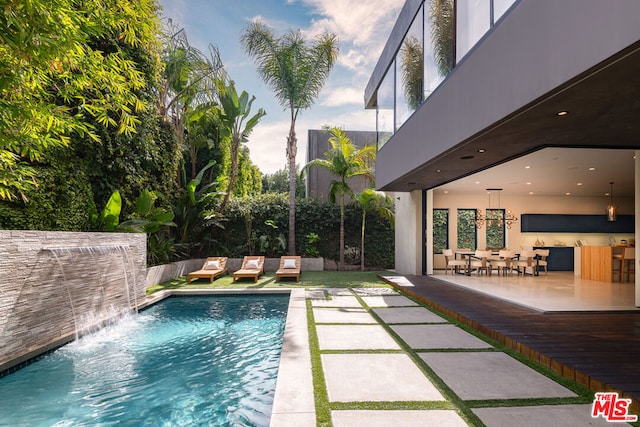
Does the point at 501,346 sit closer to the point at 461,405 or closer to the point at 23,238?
the point at 461,405

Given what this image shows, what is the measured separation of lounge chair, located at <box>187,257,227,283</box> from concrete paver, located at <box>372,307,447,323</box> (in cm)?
631

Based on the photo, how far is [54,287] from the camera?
5.48 metres

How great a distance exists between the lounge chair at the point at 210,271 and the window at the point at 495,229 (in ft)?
36.7

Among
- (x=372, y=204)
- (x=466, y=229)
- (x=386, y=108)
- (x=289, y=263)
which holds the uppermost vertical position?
(x=386, y=108)

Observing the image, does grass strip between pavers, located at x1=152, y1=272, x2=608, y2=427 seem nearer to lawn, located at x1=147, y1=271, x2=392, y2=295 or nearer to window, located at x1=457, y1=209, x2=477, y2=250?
lawn, located at x1=147, y1=271, x2=392, y2=295

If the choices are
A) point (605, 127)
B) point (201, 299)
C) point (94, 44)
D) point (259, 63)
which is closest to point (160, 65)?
point (94, 44)

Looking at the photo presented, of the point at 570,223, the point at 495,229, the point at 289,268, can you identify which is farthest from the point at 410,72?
the point at 570,223

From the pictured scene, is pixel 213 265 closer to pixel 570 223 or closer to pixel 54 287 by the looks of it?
pixel 54 287

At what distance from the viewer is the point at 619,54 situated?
2807 millimetres

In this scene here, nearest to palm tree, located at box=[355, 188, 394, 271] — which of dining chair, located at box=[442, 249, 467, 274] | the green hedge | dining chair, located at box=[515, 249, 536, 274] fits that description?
the green hedge

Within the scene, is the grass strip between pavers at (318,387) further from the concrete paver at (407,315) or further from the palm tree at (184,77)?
the palm tree at (184,77)

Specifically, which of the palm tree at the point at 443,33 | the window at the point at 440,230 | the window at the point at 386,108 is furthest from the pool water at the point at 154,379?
the window at the point at 440,230

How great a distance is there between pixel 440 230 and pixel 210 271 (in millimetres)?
10232

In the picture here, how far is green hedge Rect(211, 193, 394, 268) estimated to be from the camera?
15109 millimetres
